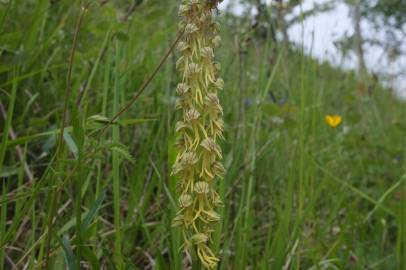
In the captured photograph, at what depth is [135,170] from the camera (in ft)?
6.02

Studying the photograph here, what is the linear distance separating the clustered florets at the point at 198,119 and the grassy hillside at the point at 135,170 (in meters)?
0.14

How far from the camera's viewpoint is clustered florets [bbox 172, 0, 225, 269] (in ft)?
3.30

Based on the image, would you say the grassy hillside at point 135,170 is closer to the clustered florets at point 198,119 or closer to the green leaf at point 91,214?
the green leaf at point 91,214

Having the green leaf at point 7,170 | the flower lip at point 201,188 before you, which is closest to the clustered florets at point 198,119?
the flower lip at point 201,188

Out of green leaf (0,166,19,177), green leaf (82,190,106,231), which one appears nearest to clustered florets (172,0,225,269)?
green leaf (82,190,106,231)

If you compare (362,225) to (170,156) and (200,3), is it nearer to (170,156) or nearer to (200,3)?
(170,156)

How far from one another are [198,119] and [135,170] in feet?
2.78

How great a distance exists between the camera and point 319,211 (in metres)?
2.38

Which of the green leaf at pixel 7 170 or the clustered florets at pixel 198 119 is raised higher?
the clustered florets at pixel 198 119

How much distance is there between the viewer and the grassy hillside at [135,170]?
1.29 metres

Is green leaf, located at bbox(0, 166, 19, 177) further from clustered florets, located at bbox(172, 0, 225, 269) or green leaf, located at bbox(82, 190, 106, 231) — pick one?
clustered florets, located at bbox(172, 0, 225, 269)

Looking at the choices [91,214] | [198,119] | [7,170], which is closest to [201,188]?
[198,119]

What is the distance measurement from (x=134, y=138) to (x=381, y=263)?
109 cm

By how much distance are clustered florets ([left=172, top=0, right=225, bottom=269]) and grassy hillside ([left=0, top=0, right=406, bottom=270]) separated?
0.46 feet
